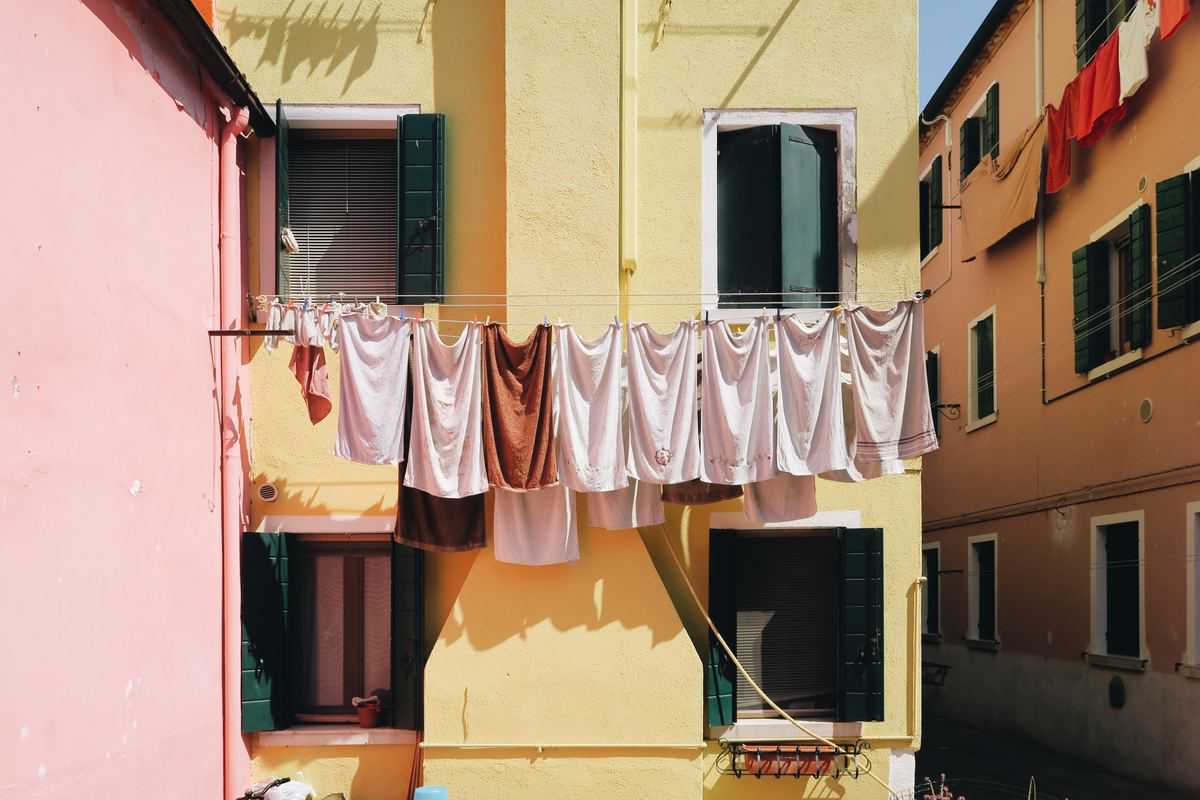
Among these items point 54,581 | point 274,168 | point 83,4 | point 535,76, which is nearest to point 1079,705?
point 535,76

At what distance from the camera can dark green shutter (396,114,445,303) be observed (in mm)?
8859

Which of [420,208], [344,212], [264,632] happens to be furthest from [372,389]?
[264,632]

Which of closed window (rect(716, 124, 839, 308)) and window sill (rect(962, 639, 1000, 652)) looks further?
window sill (rect(962, 639, 1000, 652))

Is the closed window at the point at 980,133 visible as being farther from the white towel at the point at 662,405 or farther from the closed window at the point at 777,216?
the white towel at the point at 662,405

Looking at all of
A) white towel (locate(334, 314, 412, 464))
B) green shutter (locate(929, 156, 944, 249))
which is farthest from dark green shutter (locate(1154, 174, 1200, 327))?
white towel (locate(334, 314, 412, 464))

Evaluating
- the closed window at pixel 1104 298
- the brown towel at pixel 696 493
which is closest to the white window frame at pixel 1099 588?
the closed window at pixel 1104 298

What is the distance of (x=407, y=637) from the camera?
8680 mm

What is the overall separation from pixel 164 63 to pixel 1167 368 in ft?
33.7

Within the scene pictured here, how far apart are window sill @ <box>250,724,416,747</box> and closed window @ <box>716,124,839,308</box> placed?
4.33m

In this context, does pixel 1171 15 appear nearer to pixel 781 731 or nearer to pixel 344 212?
→ pixel 781 731

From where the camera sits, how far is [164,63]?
293 inches

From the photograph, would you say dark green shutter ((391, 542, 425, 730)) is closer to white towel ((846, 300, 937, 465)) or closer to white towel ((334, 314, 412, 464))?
white towel ((334, 314, 412, 464))

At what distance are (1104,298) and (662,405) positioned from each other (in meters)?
8.06

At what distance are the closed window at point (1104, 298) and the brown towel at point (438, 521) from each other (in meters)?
8.39
